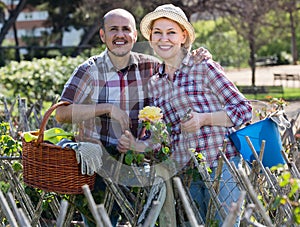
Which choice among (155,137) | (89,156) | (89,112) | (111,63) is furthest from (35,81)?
(155,137)

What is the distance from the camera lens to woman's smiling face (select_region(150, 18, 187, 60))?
3.52 metres

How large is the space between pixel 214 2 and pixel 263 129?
15.1 meters

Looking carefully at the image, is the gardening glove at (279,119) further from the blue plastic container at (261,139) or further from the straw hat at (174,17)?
the straw hat at (174,17)

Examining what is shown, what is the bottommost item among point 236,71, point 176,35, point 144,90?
point 236,71

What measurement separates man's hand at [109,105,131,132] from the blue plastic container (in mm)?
542

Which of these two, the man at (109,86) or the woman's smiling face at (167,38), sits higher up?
the woman's smiling face at (167,38)

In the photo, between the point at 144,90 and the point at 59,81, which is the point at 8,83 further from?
the point at 144,90

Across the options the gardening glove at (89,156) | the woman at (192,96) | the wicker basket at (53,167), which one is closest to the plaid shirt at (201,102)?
the woman at (192,96)

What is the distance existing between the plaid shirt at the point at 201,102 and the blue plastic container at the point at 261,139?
0.19ft

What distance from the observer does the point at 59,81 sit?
34.9 ft

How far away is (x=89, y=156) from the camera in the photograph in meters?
3.39

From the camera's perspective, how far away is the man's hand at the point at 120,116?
3456 mm

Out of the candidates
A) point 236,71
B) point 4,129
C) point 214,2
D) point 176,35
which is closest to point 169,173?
point 176,35

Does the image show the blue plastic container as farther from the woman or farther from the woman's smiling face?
the woman's smiling face
